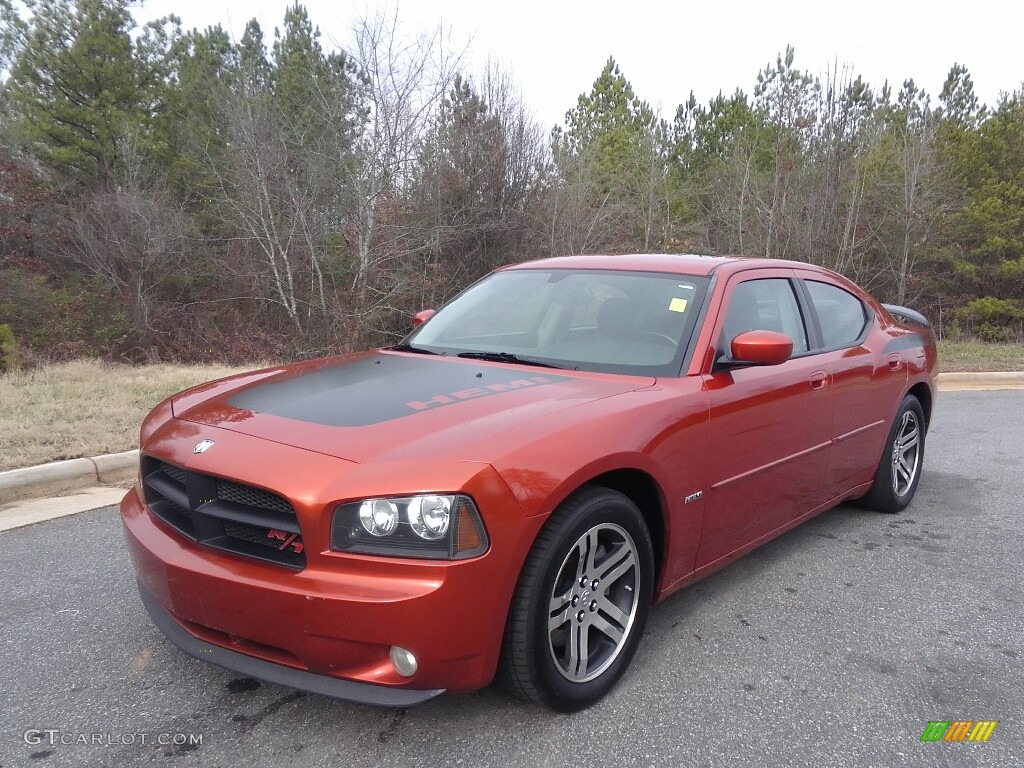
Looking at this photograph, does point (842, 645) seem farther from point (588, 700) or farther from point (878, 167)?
point (878, 167)

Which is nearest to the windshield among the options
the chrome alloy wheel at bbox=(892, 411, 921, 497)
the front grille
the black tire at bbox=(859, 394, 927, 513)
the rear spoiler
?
the front grille

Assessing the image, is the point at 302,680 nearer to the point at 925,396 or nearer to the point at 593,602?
the point at 593,602

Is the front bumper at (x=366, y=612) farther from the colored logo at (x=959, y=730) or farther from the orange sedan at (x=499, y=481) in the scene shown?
the colored logo at (x=959, y=730)

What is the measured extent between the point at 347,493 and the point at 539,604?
68 cm

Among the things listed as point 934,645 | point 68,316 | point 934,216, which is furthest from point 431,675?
point 934,216

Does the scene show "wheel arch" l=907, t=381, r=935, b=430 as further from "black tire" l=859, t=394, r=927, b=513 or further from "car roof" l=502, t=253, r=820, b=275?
"car roof" l=502, t=253, r=820, b=275

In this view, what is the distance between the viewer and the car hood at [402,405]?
2.37 m

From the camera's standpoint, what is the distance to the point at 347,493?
219 centimetres

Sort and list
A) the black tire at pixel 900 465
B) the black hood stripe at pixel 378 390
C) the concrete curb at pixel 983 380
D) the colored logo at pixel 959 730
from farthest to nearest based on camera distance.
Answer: the concrete curb at pixel 983 380
the black tire at pixel 900 465
the black hood stripe at pixel 378 390
the colored logo at pixel 959 730

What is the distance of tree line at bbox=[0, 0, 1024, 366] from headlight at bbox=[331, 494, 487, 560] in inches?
679

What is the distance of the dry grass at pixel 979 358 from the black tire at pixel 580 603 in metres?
10.2

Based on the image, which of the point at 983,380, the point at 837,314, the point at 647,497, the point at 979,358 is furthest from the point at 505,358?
the point at 979,358

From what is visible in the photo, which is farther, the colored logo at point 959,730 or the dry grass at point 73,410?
the dry grass at point 73,410

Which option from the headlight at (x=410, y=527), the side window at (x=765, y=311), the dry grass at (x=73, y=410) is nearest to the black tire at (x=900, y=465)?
the side window at (x=765, y=311)
